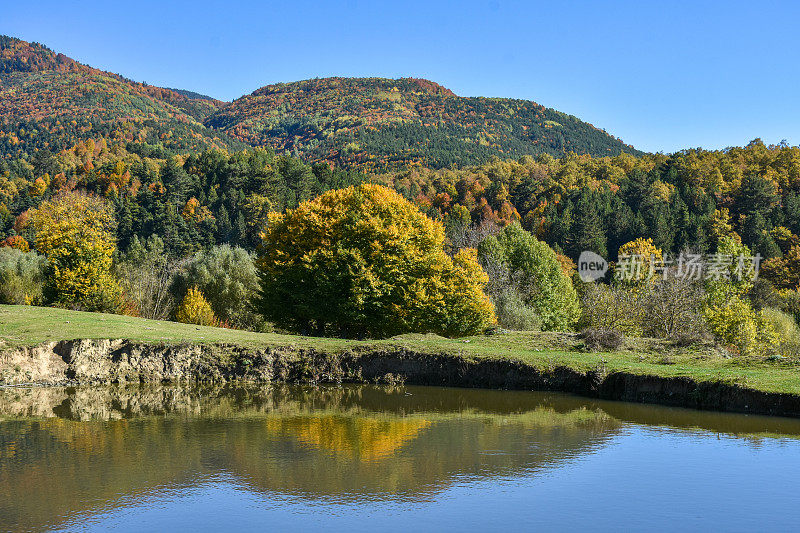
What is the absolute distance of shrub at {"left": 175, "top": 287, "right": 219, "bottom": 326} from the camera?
6344cm

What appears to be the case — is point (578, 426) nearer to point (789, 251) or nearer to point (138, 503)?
point (138, 503)

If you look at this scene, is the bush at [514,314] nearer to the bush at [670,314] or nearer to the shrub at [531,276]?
the shrub at [531,276]

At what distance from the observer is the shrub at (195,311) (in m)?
63.4

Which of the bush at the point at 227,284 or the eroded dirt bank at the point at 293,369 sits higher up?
the bush at the point at 227,284

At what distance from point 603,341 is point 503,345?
549 centimetres

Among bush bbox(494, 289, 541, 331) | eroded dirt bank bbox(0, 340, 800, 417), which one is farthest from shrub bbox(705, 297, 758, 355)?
eroded dirt bank bbox(0, 340, 800, 417)

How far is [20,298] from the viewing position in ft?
216

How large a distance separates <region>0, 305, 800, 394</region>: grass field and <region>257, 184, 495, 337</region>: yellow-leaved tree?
429 centimetres

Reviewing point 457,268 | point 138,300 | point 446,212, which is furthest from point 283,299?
point 446,212

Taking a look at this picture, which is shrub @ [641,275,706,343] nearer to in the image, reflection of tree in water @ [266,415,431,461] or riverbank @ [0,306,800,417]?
riverbank @ [0,306,800,417]
